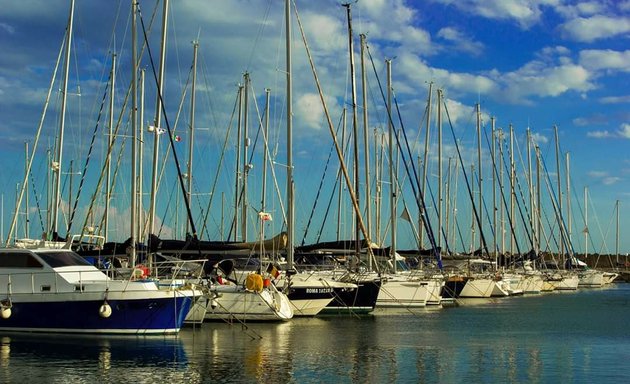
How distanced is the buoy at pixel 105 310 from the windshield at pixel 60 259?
96.4 inches

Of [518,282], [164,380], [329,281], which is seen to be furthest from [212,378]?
[518,282]

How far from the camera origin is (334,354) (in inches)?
1108

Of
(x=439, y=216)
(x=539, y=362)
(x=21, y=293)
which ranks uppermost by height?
(x=439, y=216)

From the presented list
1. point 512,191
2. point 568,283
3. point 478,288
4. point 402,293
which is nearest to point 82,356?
point 402,293

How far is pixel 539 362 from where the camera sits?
27.9 meters

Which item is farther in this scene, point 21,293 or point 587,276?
point 587,276

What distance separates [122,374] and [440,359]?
34.7 feet

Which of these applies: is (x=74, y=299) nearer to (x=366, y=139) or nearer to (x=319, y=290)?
(x=319, y=290)

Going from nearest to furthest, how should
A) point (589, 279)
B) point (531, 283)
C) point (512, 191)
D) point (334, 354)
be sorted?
point (334, 354) < point (531, 283) < point (512, 191) < point (589, 279)

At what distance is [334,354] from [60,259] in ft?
34.9

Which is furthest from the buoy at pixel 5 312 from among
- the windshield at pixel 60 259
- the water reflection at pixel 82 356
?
the windshield at pixel 60 259

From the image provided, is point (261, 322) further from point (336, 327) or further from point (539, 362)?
point (539, 362)

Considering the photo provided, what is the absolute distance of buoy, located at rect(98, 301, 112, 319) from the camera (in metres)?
29.0

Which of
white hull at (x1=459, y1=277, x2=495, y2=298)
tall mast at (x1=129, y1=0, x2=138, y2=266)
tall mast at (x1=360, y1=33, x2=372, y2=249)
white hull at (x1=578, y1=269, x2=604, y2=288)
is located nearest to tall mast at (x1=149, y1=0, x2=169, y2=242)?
tall mast at (x1=129, y1=0, x2=138, y2=266)
